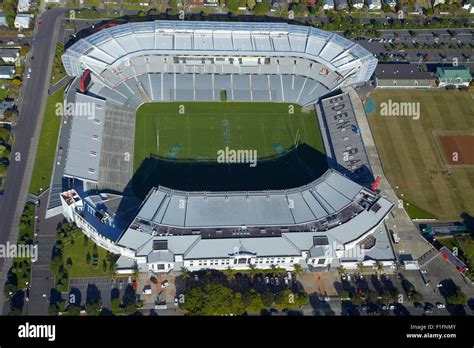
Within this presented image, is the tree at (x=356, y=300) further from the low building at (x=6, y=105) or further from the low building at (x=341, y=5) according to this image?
the low building at (x=341, y=5)

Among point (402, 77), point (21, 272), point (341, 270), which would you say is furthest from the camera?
point (402, 77)

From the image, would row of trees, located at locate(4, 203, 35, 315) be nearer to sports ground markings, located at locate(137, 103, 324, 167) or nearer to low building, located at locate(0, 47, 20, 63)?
sports ground markings, located at locate(137, 103, 324, 167)

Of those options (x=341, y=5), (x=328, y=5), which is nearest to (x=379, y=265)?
(x=328, y=5)

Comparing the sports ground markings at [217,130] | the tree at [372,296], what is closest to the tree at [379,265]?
the tree at [372,296]

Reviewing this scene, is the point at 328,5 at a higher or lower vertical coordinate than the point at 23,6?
higher

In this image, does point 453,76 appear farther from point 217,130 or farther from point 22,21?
point 22,21

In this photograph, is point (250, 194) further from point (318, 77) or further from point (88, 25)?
point (88, 25)
